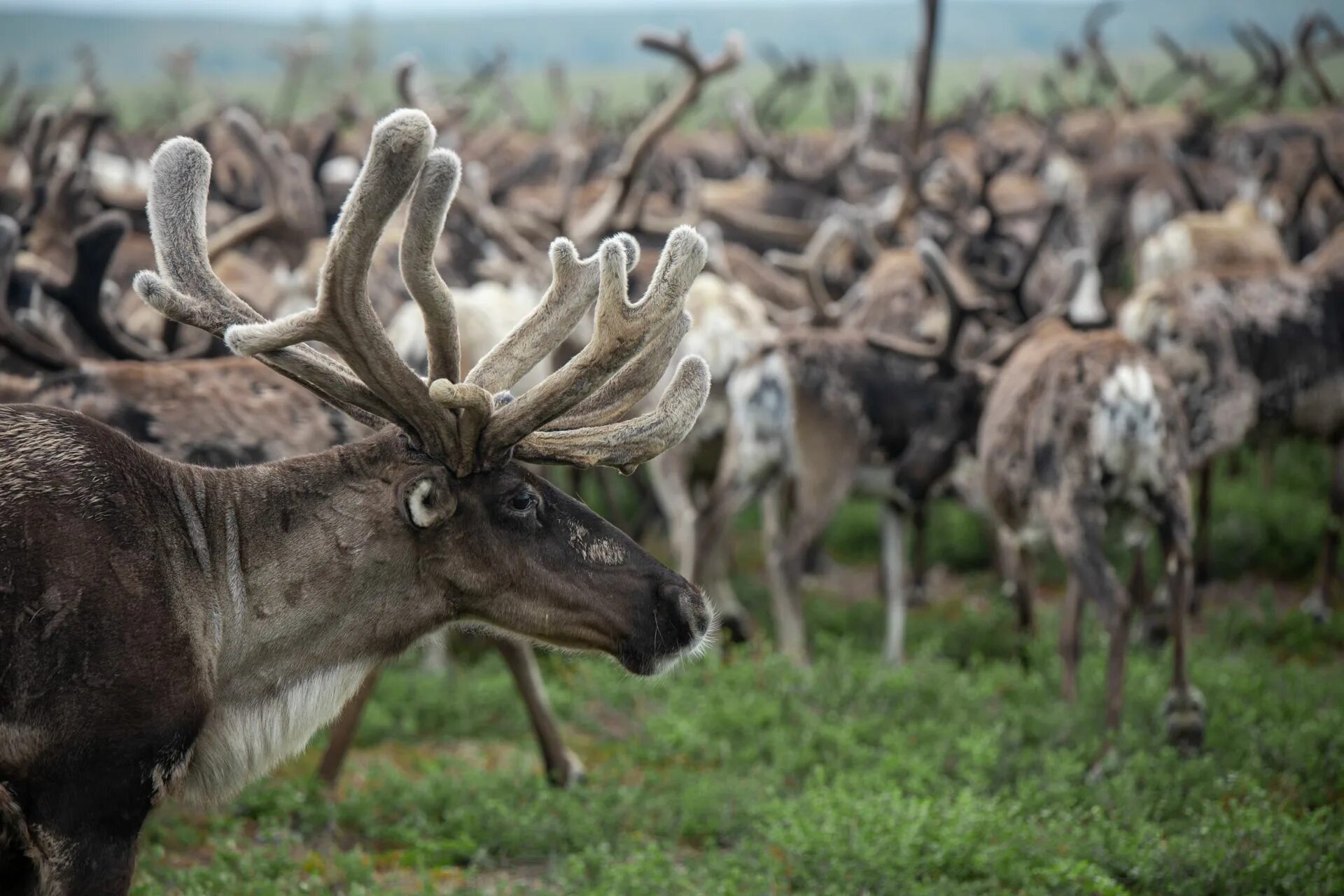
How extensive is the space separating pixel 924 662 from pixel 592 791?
206 cm

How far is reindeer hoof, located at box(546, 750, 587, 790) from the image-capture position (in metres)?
5.22

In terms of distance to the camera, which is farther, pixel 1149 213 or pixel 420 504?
pixel 1149 213

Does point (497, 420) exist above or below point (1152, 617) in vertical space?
above

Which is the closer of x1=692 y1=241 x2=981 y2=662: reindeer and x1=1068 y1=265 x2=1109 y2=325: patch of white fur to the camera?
x1=692 y1=241 x2=981 y2=662: reindeer

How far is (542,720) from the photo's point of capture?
5207 millimetres

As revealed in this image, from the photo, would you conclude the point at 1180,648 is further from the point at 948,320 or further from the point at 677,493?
the point at 677,493

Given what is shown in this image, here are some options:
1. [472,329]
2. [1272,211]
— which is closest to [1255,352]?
[472,329]

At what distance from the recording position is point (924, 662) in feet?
21.0

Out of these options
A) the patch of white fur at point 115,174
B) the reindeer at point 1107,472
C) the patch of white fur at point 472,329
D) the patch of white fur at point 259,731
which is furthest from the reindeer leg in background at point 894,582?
the patch of white fur at point 115,174

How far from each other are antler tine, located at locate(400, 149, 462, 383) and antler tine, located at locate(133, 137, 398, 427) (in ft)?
0.65

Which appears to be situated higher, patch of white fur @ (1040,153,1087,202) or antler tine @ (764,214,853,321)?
patch of white fur @ (1040,153,1087,202)

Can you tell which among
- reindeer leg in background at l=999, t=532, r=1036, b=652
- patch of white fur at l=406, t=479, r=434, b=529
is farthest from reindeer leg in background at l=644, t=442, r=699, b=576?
patch of white fur at l=406, t=479, r=434, b=529

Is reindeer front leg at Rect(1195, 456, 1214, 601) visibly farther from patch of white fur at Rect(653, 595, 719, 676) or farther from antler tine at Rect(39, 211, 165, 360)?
antler tine at Rect(39, 211, 165, 360)

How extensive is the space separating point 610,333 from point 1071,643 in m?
3.65
